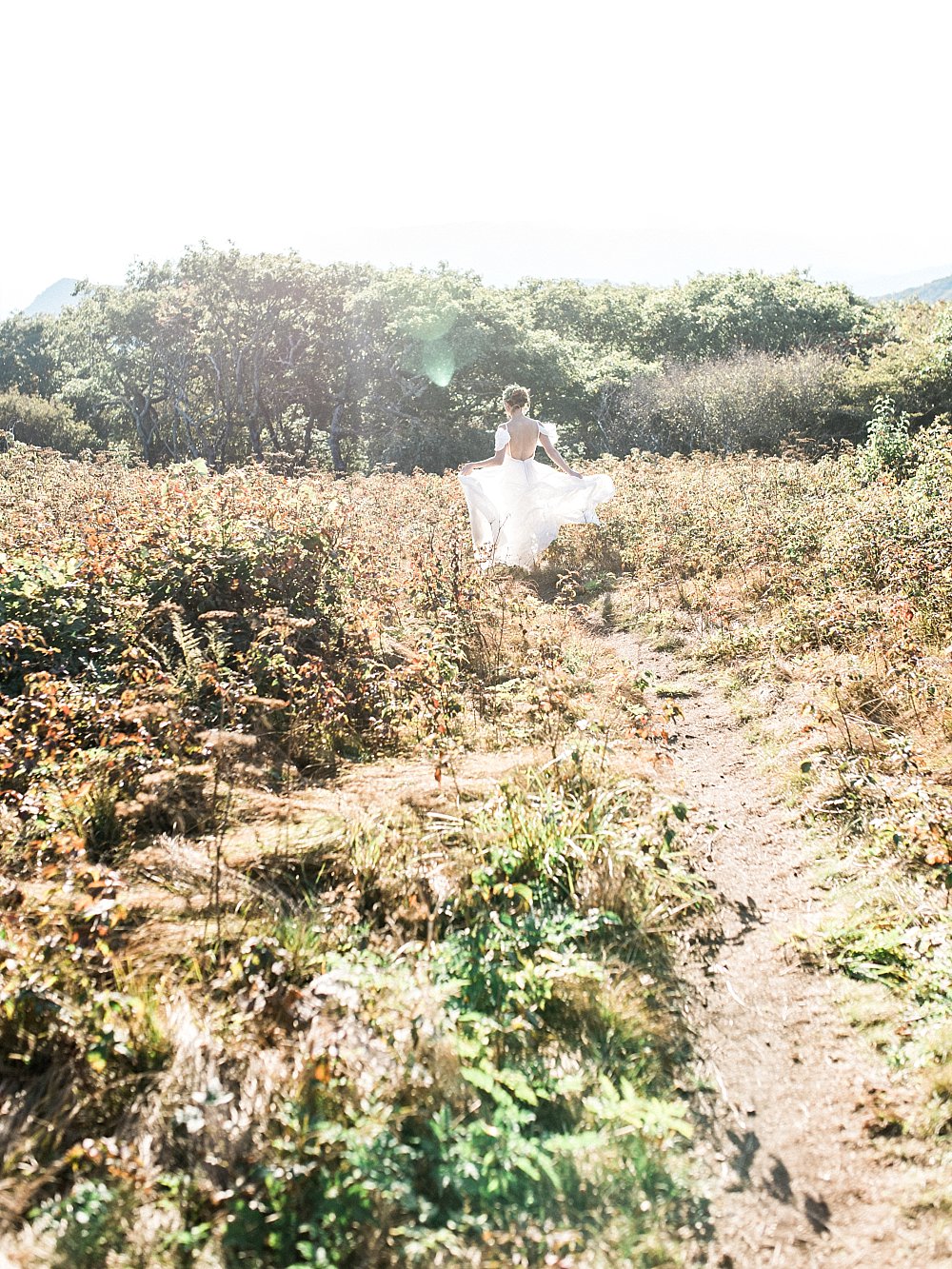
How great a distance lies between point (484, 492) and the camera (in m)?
11.7

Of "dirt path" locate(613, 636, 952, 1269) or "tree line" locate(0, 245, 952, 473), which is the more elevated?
"tree line" locate(0, 245, 952, 473)

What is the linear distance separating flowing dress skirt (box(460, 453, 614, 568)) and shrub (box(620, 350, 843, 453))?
12.6 metres

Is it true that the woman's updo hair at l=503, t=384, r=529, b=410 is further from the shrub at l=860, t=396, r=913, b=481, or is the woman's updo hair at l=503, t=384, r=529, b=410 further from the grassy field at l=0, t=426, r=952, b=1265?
the shrub at l=860, t=396, r=913, b=481

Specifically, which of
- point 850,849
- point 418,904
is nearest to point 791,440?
point 850,849

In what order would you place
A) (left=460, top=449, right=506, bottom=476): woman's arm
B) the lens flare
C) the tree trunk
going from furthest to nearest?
the tree trunk < the lens flare < (left=460, top=449, right=506, bottom=476): woman's arm

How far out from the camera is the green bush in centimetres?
3834

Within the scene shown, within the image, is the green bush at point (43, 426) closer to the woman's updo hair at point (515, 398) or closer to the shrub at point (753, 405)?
the shrub at point (753, 405)

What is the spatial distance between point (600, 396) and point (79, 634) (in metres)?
30.3

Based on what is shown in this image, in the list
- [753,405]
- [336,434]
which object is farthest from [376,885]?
[336,434]

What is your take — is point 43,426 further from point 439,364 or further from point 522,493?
point 522,493

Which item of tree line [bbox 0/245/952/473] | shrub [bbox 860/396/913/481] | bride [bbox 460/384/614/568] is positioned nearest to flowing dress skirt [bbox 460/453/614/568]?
bride [bbox 460/384/614/568]

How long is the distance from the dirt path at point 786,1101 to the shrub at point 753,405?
20208 mm

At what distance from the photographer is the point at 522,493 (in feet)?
38.7

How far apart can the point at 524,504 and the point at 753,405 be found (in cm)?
1511
